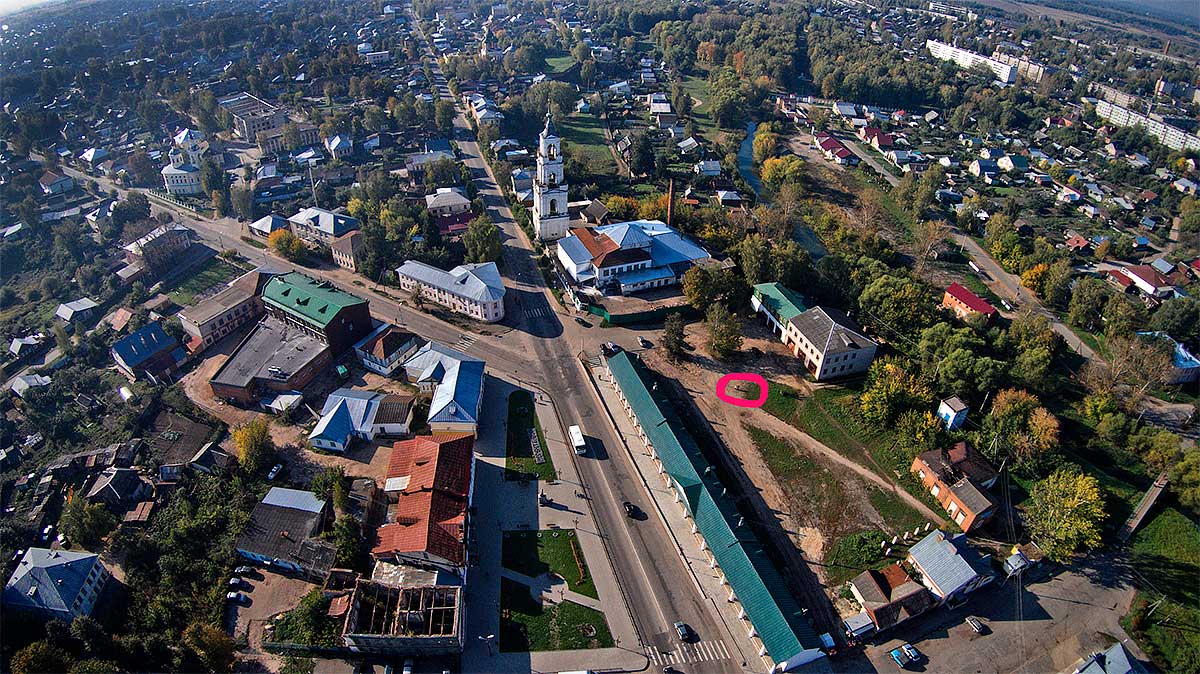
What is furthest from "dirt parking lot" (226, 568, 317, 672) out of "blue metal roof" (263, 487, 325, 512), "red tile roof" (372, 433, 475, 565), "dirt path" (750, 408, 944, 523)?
"dirt path" (750, 408, 944, 523)

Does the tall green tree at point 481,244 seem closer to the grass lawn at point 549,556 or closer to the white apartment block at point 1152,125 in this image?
the grass lawn at point 549,556

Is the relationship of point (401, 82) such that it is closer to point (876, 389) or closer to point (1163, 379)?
point (876, 389)

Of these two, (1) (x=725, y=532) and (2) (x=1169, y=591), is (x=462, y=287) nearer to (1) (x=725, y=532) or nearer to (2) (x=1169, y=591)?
(1) (x=725, y=532)

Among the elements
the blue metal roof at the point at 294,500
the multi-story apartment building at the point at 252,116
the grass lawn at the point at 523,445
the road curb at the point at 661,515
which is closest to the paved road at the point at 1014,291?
the road curb at the point at 661,515

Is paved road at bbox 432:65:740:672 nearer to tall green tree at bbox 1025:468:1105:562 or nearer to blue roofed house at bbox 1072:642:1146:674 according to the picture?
blue roofed house at bbox 1072:642:1146:674

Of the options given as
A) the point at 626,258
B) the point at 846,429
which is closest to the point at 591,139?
the point at 626,258

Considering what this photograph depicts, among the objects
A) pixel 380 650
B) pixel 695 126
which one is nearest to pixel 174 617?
pixel 380 650

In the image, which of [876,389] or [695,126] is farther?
[695,126]
